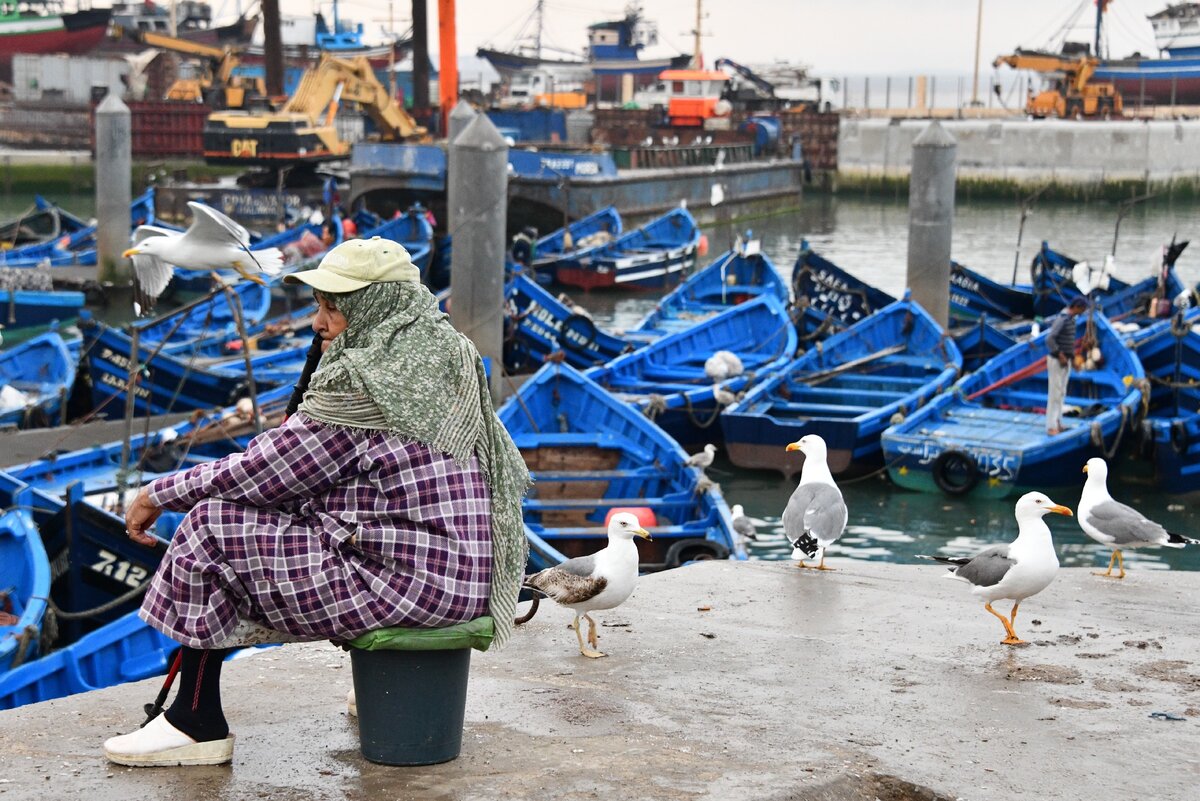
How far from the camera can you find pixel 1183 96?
216ft

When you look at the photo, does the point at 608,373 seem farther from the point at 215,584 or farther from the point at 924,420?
the point at 215,584

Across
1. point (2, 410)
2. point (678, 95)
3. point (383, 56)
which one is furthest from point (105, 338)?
point (383, 56)

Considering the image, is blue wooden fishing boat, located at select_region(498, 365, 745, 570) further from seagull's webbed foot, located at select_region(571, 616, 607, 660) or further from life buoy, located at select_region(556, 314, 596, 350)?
life buoy, located at select_region(556, 314, 596, 350)

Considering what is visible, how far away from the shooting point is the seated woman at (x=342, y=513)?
3.74 metres

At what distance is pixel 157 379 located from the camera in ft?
50.1

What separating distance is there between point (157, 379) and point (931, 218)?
9.25 m

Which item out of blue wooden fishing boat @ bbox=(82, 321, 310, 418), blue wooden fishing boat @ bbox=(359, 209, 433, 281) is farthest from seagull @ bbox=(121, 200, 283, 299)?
blue wooden fishing boat @ bbox=(359, 209, 433, 281)

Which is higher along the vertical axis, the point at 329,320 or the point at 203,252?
the point at 329,320

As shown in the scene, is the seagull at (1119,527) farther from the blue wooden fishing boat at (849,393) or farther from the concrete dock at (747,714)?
the blue wooden fishing boat at (849,393)

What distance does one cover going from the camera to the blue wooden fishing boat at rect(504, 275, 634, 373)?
59.5ft

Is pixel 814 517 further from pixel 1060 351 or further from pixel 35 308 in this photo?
pixel 35 308

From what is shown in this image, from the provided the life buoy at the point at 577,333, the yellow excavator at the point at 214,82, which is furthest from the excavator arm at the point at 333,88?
the life buoy at the point at 577,333

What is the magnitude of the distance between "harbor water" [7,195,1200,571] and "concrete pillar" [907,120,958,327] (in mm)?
4203

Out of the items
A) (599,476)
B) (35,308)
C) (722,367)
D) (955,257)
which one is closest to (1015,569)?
(599,476)
